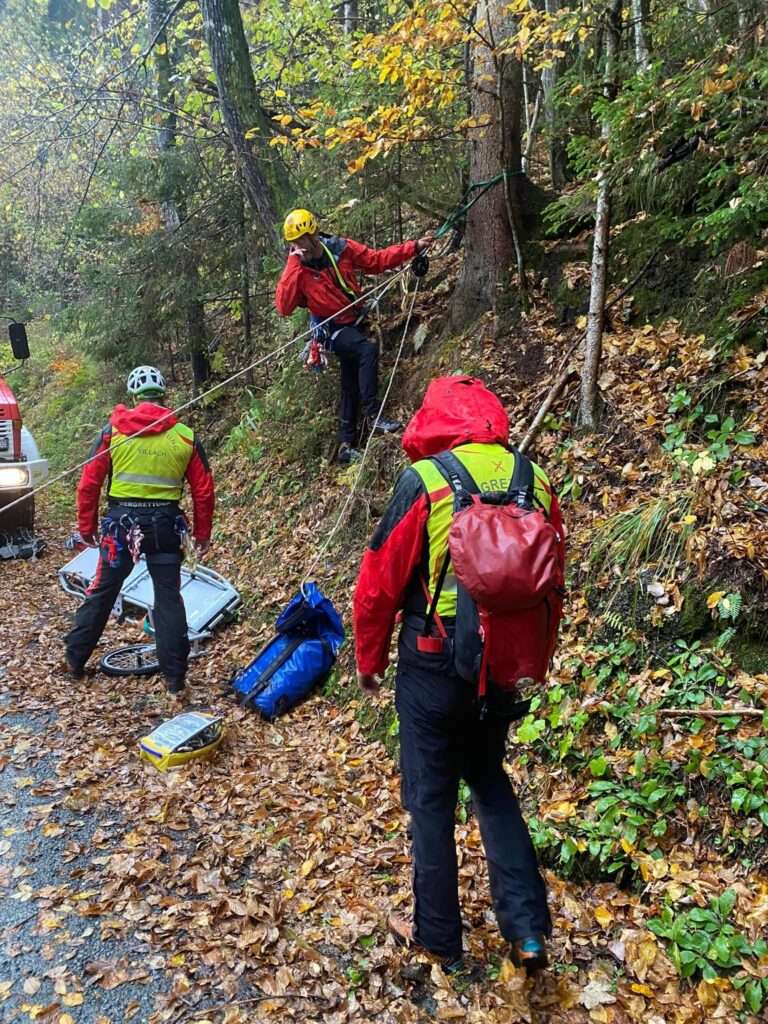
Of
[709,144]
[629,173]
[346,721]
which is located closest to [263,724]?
[346,721]

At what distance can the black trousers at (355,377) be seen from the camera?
7.54 metres

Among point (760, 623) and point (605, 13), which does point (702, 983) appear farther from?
point (605, 13)

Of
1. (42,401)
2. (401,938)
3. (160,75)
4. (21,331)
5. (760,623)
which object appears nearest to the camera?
(401,938)

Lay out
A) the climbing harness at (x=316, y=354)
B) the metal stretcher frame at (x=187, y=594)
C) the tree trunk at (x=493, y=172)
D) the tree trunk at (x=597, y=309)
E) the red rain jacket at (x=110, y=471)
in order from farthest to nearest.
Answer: the climbing harness at (x=316, y=354) → the metal stretcher frame at (x=187, y=594) → the tree trunk at (x=493, y=172) → the red rain jacket at (x=110, y=471) → the tree trunk at (x=597, y=309)

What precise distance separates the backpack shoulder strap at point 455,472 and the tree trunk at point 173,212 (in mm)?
9936

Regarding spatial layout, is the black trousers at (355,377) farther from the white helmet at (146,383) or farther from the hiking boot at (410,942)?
the hiking boot at (410,942)

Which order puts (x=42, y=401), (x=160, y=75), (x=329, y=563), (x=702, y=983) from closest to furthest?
(x=702, y=983) < (x=329, y=563) < (x=160, y=75) < (x=42, y=401)

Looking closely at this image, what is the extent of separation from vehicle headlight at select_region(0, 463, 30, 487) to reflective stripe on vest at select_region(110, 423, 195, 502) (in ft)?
12.8

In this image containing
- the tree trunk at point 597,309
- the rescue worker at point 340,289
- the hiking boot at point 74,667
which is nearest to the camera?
the tree trunk at point 597,309

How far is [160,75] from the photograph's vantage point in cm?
1275

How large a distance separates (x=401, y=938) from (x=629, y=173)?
200 inches

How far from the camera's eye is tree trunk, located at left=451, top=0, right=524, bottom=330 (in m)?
6.77

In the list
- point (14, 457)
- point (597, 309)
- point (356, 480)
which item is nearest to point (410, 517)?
point (597, 309)

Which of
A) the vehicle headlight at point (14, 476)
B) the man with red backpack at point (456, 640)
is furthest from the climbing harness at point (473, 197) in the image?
the vehicle headlight at point (14, 476)
